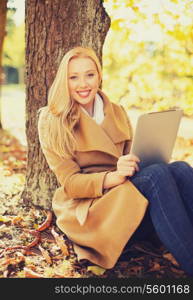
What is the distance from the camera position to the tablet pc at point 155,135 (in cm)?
216

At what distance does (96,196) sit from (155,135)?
454mm

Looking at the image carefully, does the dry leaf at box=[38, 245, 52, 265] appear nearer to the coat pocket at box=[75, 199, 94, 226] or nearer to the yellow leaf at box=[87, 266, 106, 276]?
the yellow leaf at box=[87, 266, 106, 276]

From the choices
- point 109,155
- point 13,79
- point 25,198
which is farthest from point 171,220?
point 13,79

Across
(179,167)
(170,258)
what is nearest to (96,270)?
(170,258)

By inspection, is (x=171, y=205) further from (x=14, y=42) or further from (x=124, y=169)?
(x=14, y=42)

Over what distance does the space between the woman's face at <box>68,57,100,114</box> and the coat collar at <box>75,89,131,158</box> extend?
93 mm

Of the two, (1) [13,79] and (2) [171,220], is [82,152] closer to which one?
(2) [171,220]

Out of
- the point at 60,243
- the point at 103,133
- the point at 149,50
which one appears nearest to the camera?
the point at 103,133

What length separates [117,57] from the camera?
21.3ft

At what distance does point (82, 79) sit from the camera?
2.32 m

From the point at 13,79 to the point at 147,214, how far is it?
20.9m

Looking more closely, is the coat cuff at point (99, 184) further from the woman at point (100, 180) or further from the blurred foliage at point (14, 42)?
the blurred foliage at point (14, 42)

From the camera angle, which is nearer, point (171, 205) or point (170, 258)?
point (171, 205)

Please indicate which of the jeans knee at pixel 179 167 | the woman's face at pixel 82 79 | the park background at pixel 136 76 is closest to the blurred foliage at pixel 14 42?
the park background at pixel 136 76
